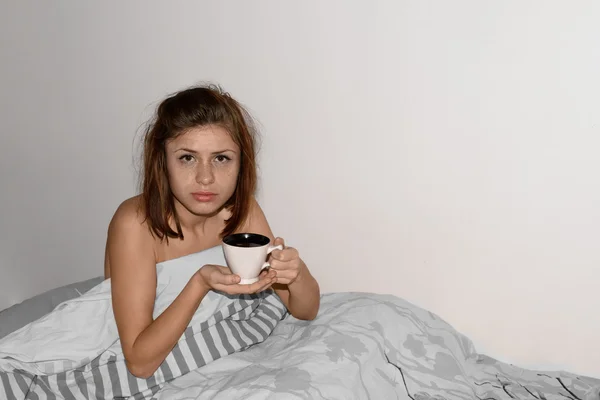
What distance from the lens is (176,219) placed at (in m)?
1.38

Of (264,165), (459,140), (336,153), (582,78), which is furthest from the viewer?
(264,165)

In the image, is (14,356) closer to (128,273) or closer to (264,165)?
(128,273)

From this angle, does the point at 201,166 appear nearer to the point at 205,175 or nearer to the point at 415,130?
the point at 205,175

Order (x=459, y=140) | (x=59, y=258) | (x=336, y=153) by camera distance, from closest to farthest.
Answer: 1. (x=459, y=140)
2. (x=336, y=153)
3. (x=59, y=258)

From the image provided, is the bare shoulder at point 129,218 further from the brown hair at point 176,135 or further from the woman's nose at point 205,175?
the woman's nose at point 205,175

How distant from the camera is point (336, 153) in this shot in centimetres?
169

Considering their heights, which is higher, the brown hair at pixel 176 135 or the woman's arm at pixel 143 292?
the brown hair at pixel 176 135

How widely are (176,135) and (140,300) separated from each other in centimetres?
36

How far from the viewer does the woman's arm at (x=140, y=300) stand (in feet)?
3.75

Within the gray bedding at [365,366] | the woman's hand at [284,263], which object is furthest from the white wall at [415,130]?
the woman's hand at [284,263]

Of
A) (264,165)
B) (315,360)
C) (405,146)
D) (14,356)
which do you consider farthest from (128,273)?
(405,146)

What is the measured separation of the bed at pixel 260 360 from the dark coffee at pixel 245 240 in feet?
0.87

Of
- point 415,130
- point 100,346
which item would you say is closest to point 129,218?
point 100,346

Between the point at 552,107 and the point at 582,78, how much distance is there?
10 cm
